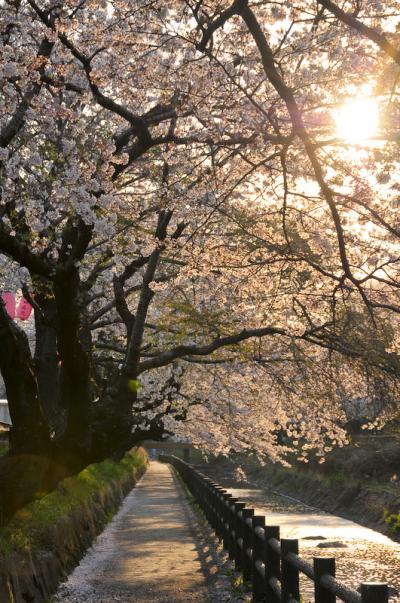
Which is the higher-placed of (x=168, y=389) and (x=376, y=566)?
(x=168, y=389)

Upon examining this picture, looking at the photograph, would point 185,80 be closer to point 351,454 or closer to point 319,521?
point 319,521

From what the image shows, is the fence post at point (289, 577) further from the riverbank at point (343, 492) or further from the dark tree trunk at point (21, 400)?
the riverbank at point (343, 492)

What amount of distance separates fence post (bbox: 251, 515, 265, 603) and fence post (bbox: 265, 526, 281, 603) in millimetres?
820

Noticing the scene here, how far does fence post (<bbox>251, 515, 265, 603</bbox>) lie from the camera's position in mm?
10031

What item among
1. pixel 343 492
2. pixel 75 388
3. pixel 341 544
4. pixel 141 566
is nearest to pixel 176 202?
pixel 75 388

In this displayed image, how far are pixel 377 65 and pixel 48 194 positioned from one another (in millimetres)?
5583

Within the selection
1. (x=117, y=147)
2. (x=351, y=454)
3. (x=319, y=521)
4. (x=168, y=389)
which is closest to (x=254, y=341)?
(x=117, y=147)

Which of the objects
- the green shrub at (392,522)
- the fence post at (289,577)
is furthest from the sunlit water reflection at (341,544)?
the fence post at (289,577)

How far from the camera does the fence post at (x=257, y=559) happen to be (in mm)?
10031

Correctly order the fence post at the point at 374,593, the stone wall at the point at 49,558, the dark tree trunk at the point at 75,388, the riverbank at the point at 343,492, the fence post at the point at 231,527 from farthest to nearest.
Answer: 1. the riverbank at the point at 343,492
2. the fence post at the point at 231,527
3. the dark tree trunk at the point at 75,388
4. the stone wall at the point at 49,558
5. the fence post at the point at 374,593

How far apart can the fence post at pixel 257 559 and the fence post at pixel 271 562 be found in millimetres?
820

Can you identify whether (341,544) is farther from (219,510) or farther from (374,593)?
(374,593)

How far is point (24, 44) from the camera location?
37.7 ft

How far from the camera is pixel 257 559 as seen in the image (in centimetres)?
1041
